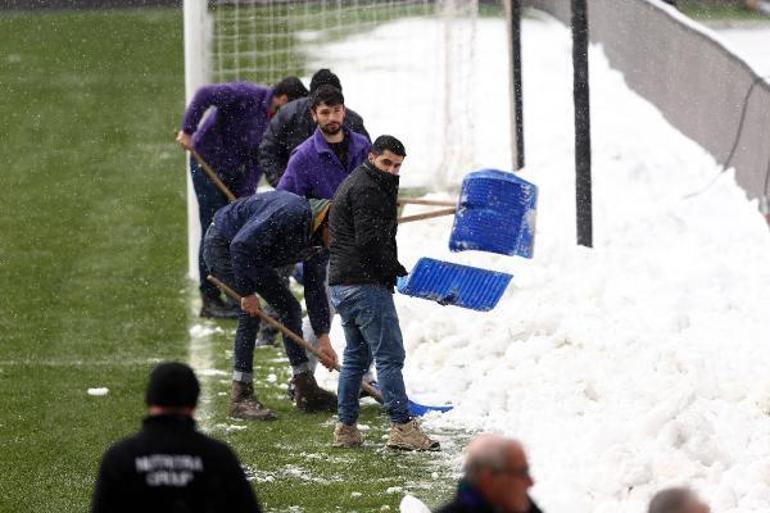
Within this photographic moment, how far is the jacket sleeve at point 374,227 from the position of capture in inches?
361

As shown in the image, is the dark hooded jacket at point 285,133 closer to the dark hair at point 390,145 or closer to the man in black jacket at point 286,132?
the man in black jacket at point 286,132

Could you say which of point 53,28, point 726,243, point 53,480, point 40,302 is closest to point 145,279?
point 40,302

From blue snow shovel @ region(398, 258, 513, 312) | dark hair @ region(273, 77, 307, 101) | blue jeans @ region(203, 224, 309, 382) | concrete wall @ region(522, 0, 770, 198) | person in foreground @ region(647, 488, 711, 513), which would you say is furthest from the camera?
concrete wall @ region(522, 0, 770, 198)

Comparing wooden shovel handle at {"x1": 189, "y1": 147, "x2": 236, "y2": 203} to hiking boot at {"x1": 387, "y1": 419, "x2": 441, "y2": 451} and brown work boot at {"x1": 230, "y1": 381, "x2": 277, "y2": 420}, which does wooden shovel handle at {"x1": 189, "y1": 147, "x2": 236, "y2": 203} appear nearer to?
brown work boot at {"x1": 230, "y1": 381, "x2": 277, "y2": 420}

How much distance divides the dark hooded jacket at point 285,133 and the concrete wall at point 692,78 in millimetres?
4073

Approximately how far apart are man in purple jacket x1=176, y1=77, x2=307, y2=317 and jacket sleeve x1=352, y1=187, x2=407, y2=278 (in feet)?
11.8

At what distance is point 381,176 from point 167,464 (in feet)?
12.6

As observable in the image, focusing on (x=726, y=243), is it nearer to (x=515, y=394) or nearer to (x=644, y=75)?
(x=515, y=394)

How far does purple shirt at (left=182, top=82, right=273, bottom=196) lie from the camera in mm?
12930

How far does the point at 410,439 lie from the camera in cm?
943

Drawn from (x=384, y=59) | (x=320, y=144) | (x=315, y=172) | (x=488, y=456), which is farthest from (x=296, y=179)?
(x=384, y=59)

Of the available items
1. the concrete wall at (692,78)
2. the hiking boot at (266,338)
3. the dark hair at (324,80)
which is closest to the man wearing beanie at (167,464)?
the dark hair at (324,80)

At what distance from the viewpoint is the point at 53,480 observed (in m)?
9.04

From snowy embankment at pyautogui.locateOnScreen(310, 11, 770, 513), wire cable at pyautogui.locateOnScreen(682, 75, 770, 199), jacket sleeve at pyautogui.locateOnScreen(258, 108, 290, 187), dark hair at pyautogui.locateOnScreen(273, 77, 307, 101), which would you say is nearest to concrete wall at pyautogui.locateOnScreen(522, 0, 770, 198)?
wire cable at pyautogui.locateOnScreen(682, 75, 770, 199)
